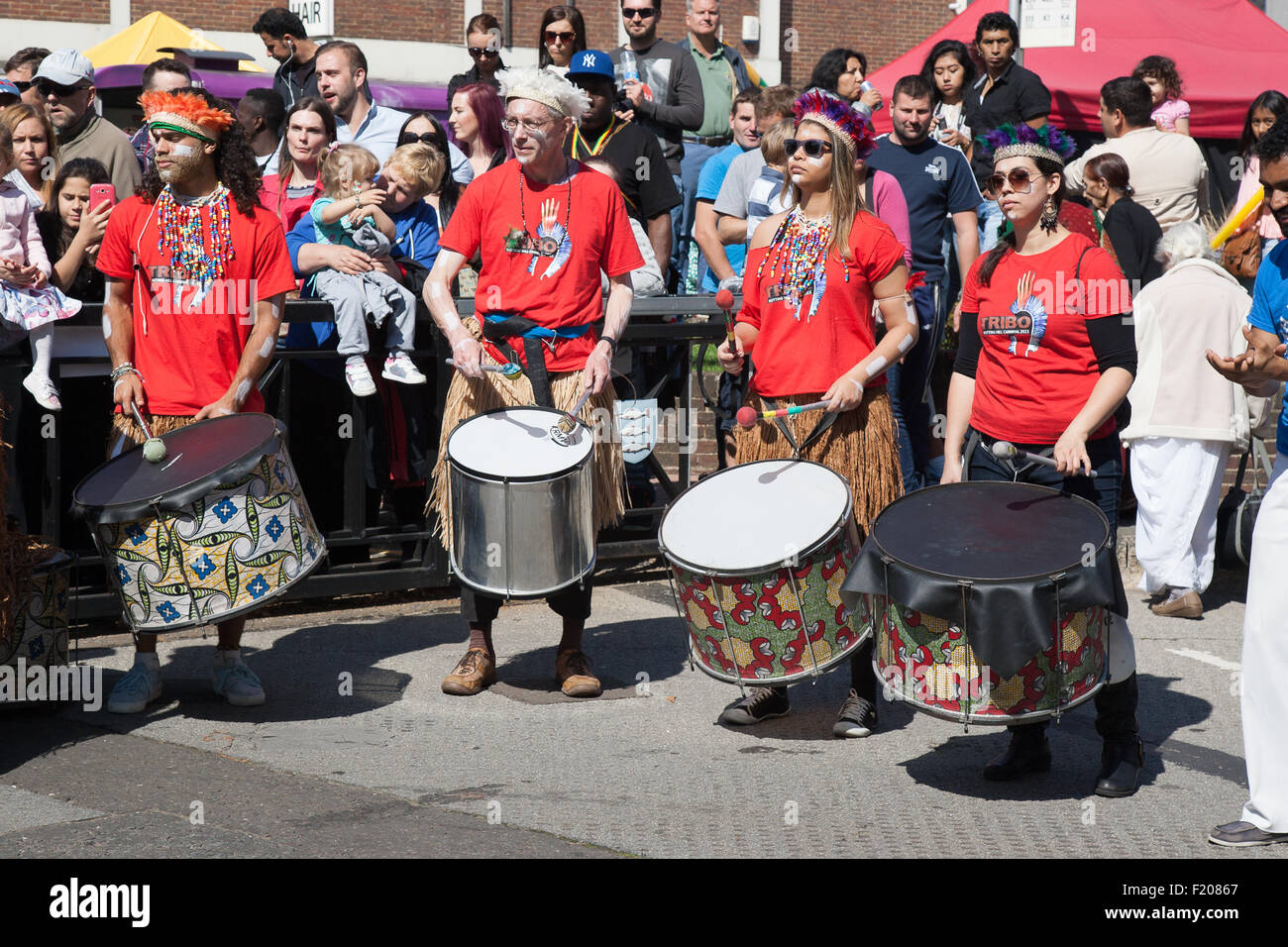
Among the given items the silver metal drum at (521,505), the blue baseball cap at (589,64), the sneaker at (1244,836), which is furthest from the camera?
the blue baseball cap at (589,64)

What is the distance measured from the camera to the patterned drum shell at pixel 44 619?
5445 mm

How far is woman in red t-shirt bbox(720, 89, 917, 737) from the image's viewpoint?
18.1 ft

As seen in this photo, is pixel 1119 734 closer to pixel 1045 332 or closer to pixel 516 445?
pixel 1045 332

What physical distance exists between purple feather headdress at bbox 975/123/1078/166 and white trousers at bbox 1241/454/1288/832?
1351 mm

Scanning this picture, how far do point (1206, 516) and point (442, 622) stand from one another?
3.81m

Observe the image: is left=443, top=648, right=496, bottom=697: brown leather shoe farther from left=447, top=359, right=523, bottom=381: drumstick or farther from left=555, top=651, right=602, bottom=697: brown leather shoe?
left=447, top=359, right=523, bottom=381: drumstick

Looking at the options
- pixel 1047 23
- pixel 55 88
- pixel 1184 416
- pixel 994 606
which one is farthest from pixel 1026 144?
pixel 1047 23

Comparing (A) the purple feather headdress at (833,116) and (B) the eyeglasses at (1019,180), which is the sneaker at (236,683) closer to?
(A) the purple feather headdress at (833,116)

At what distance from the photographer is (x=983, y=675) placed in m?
4.51

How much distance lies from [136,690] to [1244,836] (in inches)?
148

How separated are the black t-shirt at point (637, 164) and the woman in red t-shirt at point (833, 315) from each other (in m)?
2.64

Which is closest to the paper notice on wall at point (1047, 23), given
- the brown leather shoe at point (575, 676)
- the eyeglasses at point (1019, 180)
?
the eyeglasses at point (1019, 180)

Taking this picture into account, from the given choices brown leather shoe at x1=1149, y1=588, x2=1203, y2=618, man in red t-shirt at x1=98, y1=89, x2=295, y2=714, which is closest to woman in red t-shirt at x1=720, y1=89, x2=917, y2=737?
man in red t-shirt at x1=98, y1=89, x2=295, y2=714
